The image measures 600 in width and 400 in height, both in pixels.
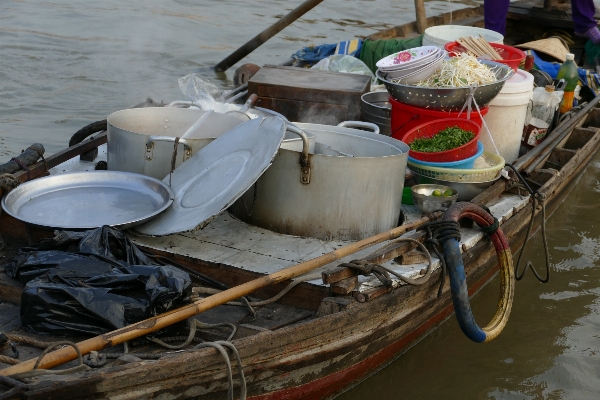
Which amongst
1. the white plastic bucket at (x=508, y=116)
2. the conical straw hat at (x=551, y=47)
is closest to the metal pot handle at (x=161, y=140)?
the white plastic bucket at (x=508, y=116)

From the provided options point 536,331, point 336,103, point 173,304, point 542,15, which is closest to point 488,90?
point 336,103

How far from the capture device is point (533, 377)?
4.50 metres

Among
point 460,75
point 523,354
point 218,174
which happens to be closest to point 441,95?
point 460,75

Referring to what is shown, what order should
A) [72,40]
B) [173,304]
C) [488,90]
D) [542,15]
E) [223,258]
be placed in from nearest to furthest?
[173,304], [223,258], [488,90], [542,15], [72,40]

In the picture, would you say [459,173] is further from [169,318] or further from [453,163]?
[169,318]

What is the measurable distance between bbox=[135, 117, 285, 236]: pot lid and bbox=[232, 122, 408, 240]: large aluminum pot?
155 mm

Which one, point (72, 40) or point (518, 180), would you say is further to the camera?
point (72, 40)

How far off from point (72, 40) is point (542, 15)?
7.39 m

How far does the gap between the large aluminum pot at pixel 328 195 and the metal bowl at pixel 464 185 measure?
18.3 inches

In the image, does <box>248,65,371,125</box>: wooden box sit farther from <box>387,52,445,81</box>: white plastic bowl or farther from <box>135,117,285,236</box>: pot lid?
<box>135,117,285,236</box>: pot lid

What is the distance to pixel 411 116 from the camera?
504 cm

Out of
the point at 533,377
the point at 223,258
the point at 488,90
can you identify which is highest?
the point at 488,90

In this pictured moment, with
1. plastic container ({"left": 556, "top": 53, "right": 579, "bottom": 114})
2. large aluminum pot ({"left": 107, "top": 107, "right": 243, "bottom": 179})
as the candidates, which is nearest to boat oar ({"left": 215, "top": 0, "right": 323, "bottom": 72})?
plastic container ({"left": 556, "top": 53, "right": 579, "bottom": 114})

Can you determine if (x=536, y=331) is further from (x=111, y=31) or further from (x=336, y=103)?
(x=111, y=31)
